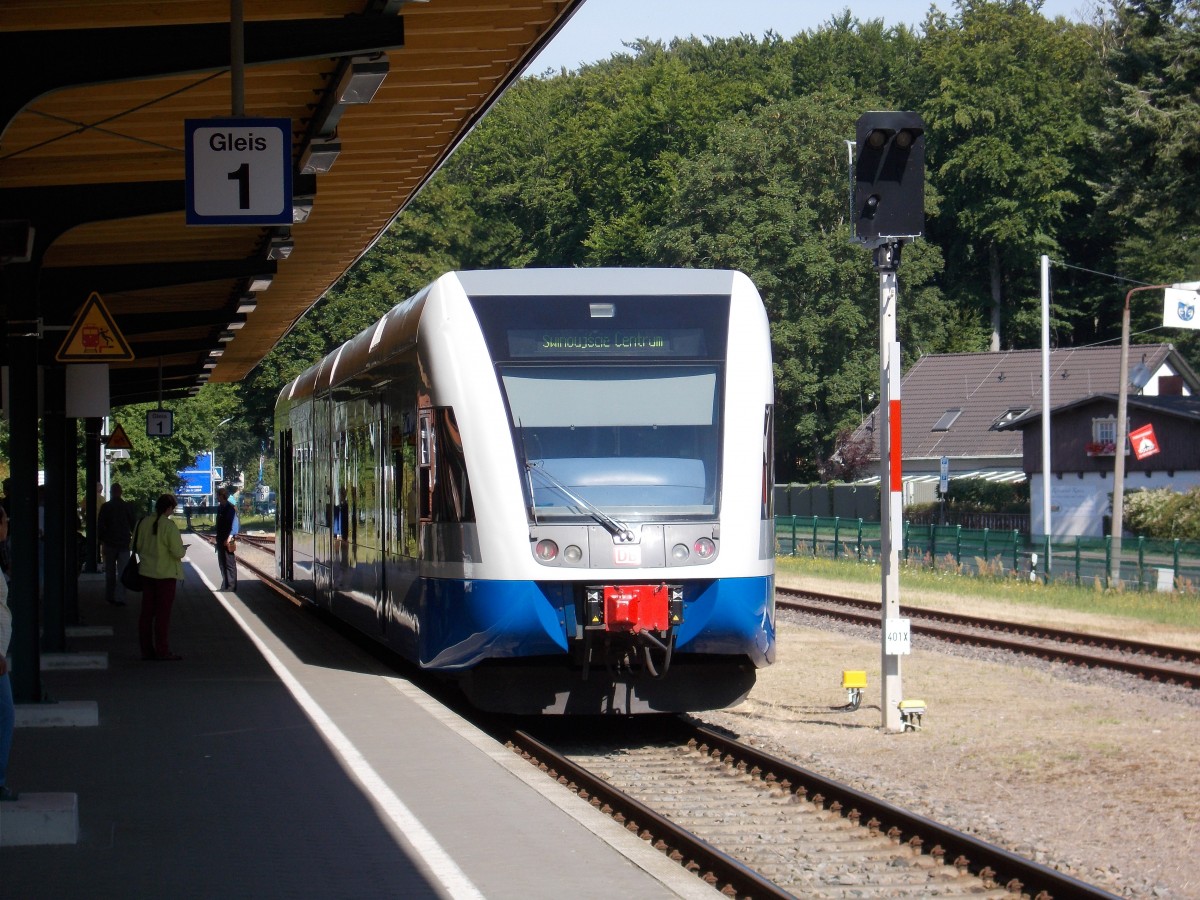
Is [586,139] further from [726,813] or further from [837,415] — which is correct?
[726,813]

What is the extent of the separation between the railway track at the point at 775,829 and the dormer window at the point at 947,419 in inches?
2370

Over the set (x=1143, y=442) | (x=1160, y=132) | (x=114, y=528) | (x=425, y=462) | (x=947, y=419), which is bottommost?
(x=114, y=528)

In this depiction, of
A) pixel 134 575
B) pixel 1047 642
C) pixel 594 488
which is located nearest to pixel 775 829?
pixel 594 488

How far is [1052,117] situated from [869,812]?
74.6m

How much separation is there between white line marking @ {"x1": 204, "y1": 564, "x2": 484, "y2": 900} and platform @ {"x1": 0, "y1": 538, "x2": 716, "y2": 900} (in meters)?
0.02

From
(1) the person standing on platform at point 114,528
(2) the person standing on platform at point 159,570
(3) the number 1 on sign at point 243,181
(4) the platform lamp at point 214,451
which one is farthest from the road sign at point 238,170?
(4) the platform lamp at point 214,451

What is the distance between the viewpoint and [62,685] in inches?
588

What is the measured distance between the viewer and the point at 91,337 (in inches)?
556

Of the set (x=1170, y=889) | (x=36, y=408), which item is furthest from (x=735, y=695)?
(x=36, y=408)

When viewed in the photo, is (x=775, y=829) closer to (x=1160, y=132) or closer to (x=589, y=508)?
(x=589, y=508)

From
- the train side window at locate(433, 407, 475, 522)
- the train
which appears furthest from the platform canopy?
the train side window at locate(433, 407, 475, 522)

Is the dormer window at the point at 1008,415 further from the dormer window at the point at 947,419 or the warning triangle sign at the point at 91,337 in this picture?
the warning triangle sign at the point at 91,337

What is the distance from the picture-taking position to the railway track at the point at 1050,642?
17.9 m

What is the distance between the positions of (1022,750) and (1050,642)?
9.35 m
